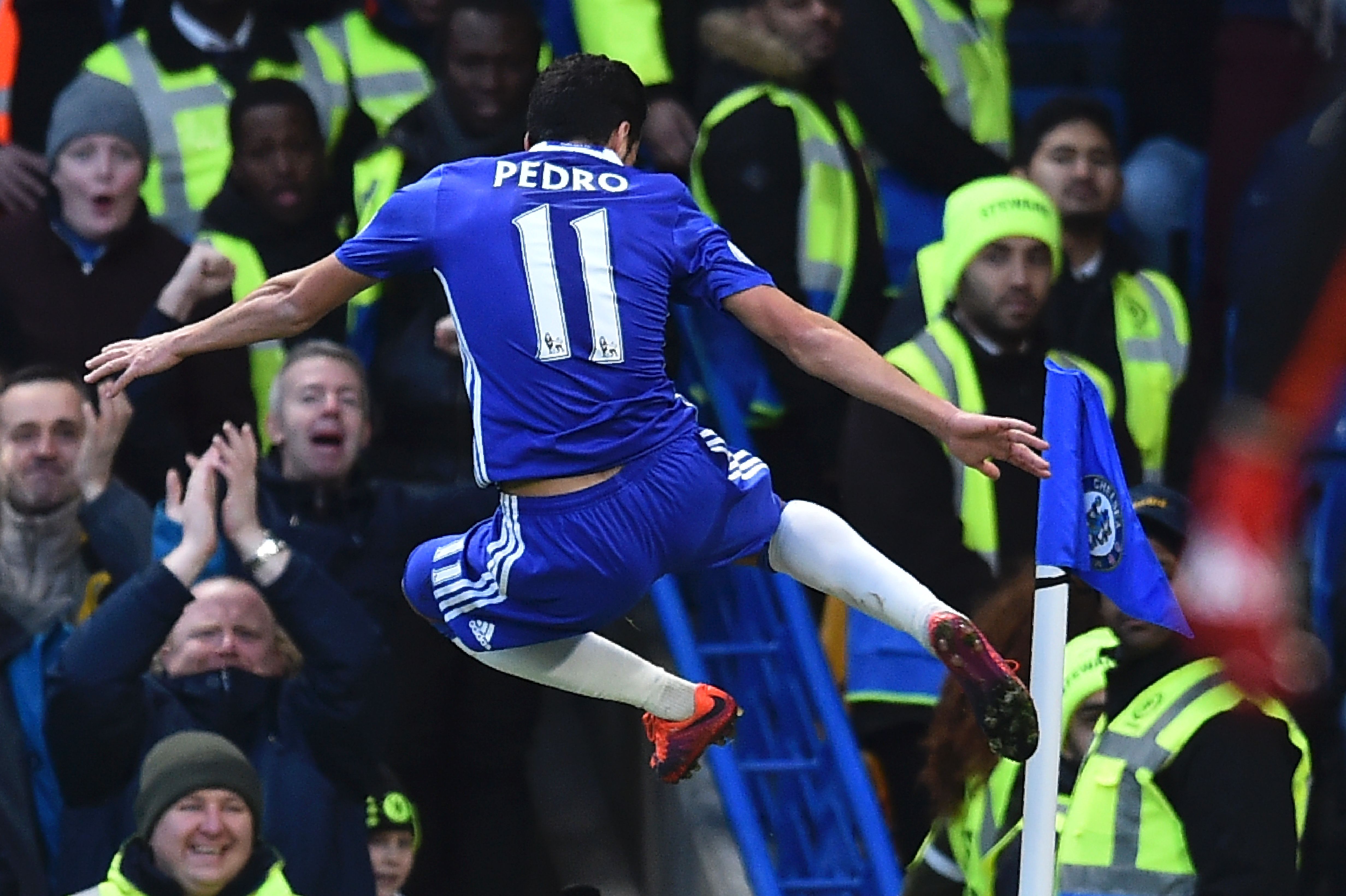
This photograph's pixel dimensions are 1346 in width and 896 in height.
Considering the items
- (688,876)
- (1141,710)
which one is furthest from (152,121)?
(1141,710)

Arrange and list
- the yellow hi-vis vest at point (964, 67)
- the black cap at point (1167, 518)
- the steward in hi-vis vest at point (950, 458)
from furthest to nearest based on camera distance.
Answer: the yellow hi-vis vest at point (964, 67), the steward in hi-vis vest at point (950, 458), the black cap at point (1167, 518)

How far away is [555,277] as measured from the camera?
19.1 feet

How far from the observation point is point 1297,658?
688cm

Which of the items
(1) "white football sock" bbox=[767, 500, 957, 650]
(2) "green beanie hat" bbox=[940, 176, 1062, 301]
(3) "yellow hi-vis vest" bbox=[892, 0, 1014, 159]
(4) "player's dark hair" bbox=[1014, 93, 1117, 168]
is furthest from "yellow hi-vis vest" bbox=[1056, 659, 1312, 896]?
(3) "yellow hi-vis vest" bbox=[892, 0, 1014, 159]

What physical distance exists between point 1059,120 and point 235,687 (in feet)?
10.2

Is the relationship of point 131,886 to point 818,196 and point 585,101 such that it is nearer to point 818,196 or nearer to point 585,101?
point 585,101

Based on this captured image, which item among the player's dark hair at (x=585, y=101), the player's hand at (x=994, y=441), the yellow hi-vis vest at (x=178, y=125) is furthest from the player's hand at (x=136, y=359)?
the yellow hi-vis vest at (x=178, y=125)

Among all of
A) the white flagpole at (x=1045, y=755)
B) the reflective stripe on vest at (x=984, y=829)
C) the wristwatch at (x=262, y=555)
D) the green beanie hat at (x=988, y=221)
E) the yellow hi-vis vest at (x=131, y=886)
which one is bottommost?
the yellow hi-vis vest at (x=131, y=886)

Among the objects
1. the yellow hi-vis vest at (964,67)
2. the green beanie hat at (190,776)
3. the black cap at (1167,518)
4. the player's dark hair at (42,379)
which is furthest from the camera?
the yellow hi-vis vest at (964,67)

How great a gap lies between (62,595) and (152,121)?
1.75 m

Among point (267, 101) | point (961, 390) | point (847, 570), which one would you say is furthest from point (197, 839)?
point (267, 101)

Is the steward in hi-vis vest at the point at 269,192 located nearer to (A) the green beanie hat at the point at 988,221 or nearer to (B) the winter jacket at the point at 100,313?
(B) the winter jacket at the point at 100,313

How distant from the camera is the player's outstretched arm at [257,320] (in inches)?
232

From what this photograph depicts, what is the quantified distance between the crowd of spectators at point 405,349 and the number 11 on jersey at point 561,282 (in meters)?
1.58
